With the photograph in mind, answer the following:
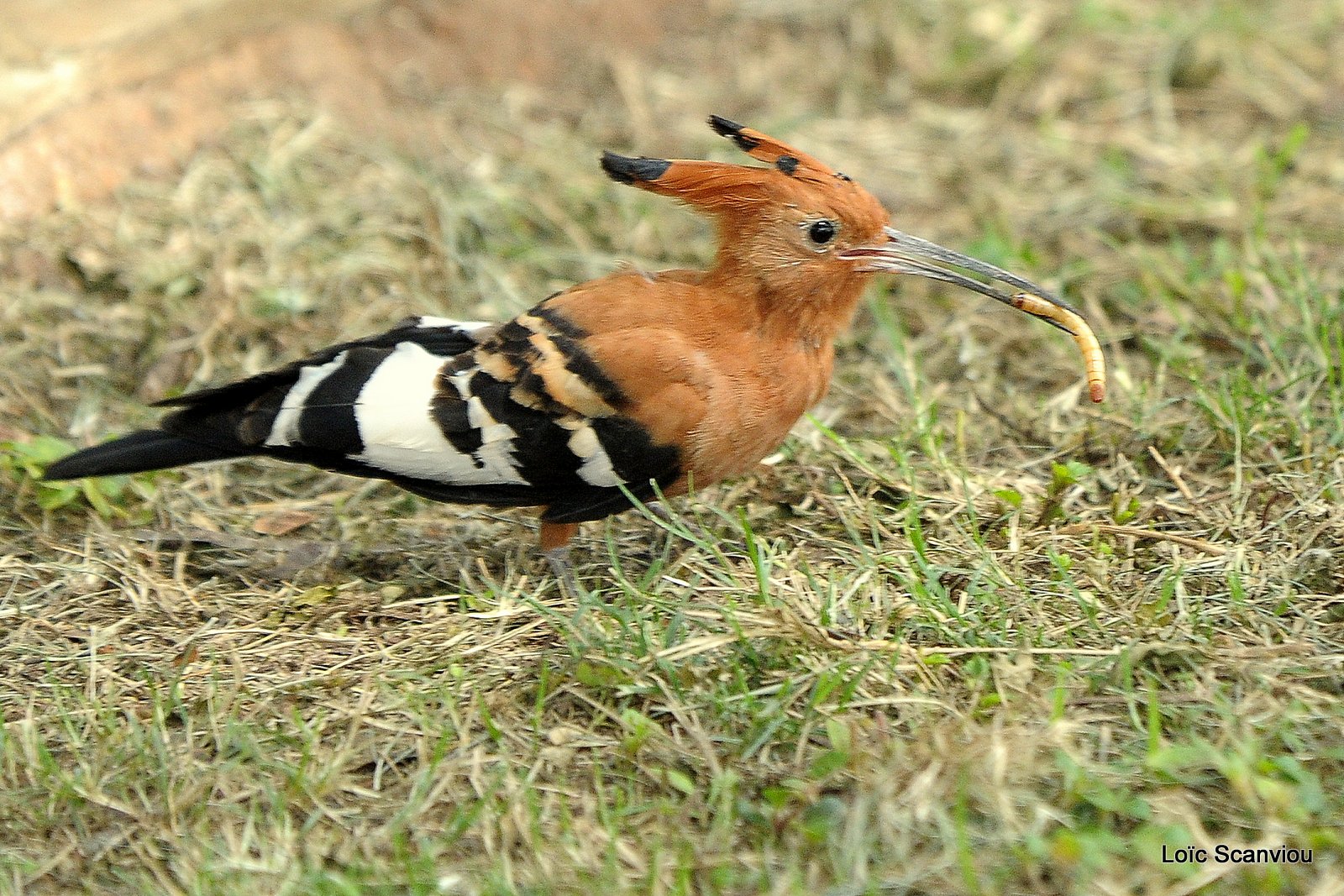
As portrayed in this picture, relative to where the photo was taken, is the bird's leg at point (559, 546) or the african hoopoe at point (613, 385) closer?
the african hoopoe at point (613, 385)

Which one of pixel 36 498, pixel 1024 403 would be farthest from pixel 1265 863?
pixel 36 498

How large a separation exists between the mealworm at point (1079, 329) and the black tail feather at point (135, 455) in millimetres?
1930

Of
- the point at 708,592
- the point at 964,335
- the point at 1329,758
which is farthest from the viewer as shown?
the point at 964,335

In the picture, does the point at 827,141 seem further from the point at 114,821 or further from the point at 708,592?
the point at 114,821

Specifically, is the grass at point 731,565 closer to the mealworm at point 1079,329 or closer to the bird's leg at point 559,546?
the bird's leg at point 559,546

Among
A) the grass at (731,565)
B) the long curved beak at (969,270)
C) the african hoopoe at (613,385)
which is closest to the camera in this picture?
the grass at (731,565)

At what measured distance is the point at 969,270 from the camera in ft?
11.0

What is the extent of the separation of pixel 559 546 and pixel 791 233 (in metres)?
0.94

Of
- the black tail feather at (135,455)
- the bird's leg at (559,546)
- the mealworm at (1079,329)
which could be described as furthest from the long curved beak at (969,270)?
the black tail feather at (135,455)

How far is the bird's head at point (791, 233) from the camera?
3229 mm

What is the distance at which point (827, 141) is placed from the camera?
541cm

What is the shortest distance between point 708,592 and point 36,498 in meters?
1.81

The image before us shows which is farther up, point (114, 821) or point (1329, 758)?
point (114, 821)

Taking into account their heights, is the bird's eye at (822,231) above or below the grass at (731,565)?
above
